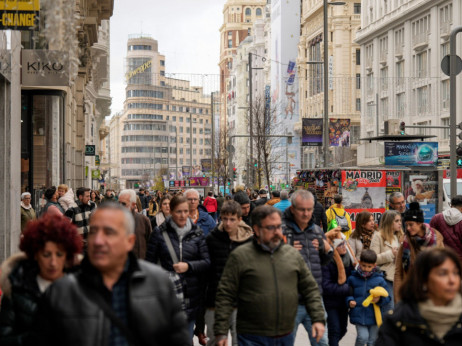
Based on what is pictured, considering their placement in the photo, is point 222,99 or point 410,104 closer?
point 410,104

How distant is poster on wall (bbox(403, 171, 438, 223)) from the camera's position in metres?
21.3

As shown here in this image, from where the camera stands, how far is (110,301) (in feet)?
12.3

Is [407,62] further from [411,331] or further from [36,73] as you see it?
[411,331]

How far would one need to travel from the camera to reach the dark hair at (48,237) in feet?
14.9

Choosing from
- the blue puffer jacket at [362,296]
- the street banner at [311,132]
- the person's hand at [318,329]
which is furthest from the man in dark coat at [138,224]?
the street banner at [311,132]

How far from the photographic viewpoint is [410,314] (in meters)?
4.18

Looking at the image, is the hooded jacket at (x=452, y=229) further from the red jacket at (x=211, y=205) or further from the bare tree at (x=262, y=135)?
the bare tree at (x=262, y=135)

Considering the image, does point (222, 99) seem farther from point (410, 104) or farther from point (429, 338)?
point (429, 338)

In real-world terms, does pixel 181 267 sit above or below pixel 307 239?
below

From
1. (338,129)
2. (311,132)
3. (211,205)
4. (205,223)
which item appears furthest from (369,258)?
(338,129)

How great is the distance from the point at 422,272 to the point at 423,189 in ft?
58.5

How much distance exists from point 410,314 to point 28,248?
2089 mm

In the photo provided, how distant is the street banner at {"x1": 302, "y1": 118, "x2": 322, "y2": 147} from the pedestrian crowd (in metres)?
27.3

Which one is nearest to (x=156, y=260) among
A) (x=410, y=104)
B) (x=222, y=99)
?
(x=410, y=104)
